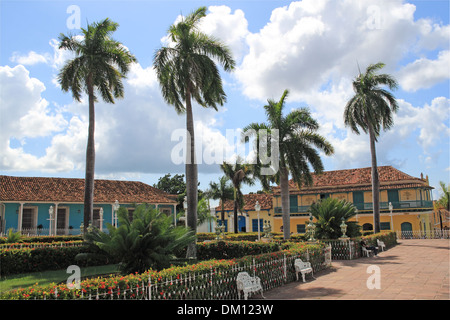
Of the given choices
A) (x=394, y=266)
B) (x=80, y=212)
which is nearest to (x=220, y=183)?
(x=80, y=212)

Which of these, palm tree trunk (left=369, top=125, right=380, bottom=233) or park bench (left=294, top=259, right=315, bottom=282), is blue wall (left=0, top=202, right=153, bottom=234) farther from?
park bench (left=294, top=259, right=315, bottom=282)

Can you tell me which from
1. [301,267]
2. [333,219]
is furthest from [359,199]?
[301,267]

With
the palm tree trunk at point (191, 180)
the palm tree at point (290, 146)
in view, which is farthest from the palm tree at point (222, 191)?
the palm tree trunk at point (191, 180)

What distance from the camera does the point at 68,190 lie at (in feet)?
98.0

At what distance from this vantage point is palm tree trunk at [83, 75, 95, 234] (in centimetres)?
1827

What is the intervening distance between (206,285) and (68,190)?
2516 cm

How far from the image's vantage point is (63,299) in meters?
5.66

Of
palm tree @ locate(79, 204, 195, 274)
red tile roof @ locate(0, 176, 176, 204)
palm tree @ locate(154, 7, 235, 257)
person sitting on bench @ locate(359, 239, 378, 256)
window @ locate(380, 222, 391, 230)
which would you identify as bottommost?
person sitting on bench @ locate(359, 239, 378, 256)

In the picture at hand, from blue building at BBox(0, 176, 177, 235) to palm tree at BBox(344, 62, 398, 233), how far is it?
16.5 m

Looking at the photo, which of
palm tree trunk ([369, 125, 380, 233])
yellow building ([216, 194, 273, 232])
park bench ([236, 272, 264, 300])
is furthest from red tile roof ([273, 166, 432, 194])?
park bench ([236, 272, 264, 300])

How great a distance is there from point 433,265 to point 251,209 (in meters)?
31.1

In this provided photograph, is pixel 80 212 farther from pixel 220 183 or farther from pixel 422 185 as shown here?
pixel 422 185

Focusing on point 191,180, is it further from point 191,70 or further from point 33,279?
point 33,279

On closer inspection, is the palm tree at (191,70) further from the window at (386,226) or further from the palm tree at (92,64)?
the window at (386,226)
